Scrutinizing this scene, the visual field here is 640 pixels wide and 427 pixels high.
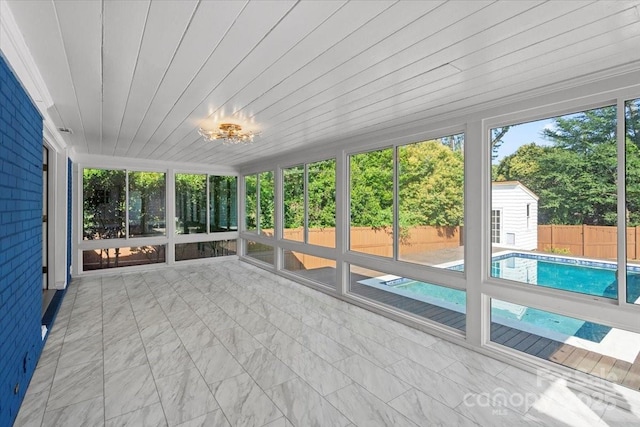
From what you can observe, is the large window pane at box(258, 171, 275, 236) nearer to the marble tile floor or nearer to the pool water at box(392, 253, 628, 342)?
the marble tile floor

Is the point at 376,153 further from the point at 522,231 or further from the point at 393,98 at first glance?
the point at 522,231

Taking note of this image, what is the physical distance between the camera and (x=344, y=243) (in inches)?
186

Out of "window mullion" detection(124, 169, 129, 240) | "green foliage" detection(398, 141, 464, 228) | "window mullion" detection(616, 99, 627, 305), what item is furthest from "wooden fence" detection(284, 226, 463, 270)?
"window mullion" detection(124, 169, 129, 240)

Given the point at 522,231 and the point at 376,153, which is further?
the point at 376,153

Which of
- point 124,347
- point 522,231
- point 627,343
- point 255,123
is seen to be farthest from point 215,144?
point 627,343

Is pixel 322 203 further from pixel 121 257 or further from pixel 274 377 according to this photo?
pixel 121 257

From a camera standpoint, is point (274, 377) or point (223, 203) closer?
point (274, 377)

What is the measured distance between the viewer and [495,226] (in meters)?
3.05

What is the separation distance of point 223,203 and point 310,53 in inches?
252

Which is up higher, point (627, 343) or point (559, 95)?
point (559, 95)

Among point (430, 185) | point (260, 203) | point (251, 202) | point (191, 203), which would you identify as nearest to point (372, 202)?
point (430, 185)

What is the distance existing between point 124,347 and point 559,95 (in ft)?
15.2

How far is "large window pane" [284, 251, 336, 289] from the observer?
536 cm

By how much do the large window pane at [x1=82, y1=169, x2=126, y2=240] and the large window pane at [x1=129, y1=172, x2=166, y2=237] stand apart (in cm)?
17
